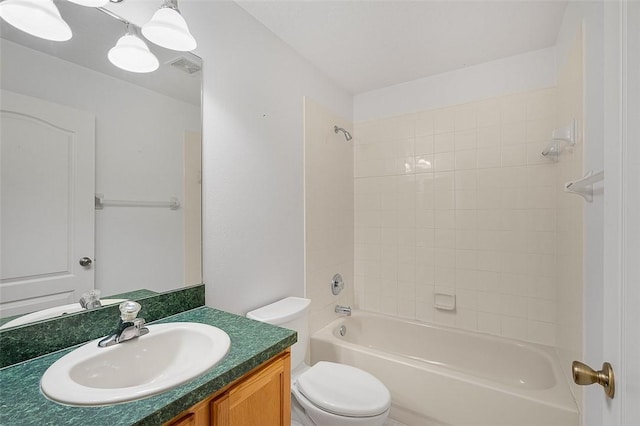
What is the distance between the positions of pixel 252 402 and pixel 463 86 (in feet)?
8.09

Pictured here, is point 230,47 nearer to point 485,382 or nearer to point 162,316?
point 162,316

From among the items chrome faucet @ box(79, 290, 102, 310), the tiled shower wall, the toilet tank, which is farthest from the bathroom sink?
A: the tiled shower wall

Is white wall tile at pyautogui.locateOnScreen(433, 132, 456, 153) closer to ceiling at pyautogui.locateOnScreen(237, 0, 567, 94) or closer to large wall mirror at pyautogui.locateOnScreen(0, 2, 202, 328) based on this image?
ceiling at pyautogui.locateOnScreen(237, 0, 567, 94)

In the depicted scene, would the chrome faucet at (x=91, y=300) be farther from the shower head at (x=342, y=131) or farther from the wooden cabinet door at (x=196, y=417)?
the shower head at (x=342, y=131)

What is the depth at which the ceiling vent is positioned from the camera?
126 centimetres

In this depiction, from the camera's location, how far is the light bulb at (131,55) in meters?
1.06

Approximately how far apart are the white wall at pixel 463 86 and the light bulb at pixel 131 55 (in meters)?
1.89

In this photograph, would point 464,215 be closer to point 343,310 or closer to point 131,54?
point 343,310

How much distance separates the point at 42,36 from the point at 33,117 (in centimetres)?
26

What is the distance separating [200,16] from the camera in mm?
1331

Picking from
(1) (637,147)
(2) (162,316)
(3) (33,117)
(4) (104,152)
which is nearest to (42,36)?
(3) (33,117)

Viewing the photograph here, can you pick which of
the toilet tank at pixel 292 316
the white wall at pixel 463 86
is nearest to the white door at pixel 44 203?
the toilet tank at pixel 292 316

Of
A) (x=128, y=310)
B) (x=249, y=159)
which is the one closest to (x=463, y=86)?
(x=249, y=159)

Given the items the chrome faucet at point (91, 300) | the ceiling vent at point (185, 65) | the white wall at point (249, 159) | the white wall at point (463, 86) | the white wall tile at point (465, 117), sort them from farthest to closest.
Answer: the white wall tile at point (465, 117) < the white wall at point (463, 86) < the white wall at point (249, 159) < the ceiling vent at point (185, 65) < the chrome faucet at point (91, 300)
